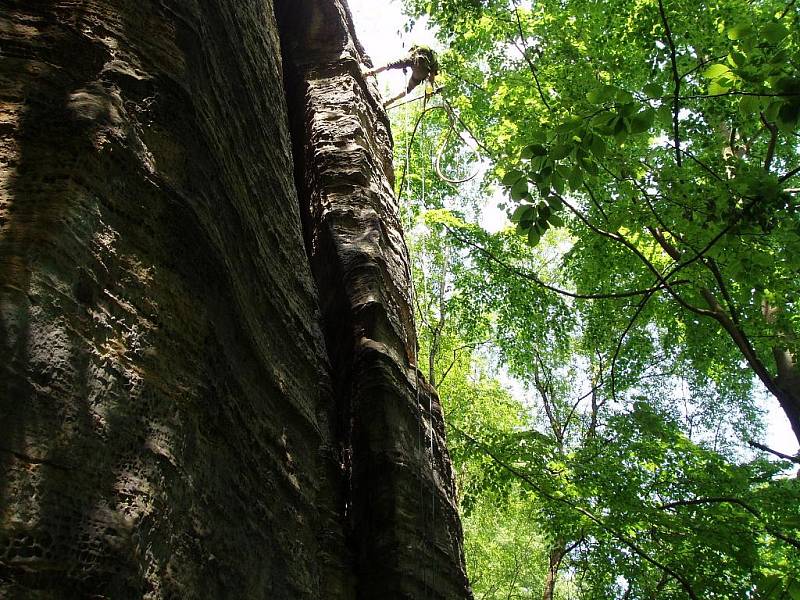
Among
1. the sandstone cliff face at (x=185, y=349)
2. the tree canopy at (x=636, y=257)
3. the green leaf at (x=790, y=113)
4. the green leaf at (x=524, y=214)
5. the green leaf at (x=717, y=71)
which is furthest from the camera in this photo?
the tree canopy at (x=636, y=257)

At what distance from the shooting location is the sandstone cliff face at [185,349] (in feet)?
3.50

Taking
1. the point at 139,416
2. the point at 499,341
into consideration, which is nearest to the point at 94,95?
the point at 139,416

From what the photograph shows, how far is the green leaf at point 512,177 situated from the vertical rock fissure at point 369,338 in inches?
30.2

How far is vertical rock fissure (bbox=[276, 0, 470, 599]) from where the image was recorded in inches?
80.8

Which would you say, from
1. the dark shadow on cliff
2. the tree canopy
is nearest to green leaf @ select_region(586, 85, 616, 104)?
the tree canopy

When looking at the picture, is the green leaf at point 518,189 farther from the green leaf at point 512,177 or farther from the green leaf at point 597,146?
the green leaf at point 597,146

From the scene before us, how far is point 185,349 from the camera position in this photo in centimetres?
147

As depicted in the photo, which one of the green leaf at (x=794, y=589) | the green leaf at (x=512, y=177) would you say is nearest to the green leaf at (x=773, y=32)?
the green leaf at (x=512, y=177)

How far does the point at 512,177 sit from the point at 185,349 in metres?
1.20

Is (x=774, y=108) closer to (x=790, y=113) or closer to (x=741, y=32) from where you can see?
(x=790, y=113)

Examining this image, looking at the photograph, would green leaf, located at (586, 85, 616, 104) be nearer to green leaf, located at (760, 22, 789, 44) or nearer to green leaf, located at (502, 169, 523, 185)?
green leaf, located at (502, 169, 523, 185)

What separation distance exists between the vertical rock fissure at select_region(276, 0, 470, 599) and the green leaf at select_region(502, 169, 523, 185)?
77 centimetres

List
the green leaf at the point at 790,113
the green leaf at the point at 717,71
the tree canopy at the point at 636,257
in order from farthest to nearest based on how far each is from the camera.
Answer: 1. the tree canopy at the point at 636,257
2. the green leaf at the point at 717,71
3. the green leaf at the point at 790,113

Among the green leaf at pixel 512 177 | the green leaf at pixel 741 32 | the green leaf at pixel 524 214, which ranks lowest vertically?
the green leaf at pixel 524 214
